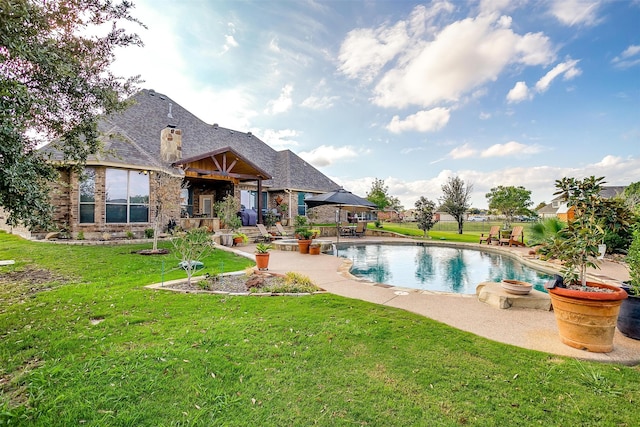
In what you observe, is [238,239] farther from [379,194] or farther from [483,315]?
[379,194]

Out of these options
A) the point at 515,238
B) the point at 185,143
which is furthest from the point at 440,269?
the point at 185,143

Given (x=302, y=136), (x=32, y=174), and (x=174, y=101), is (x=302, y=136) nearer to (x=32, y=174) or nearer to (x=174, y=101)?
(x=174, y=101)

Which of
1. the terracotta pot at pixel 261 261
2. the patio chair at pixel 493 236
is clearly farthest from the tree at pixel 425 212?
the terracotta pot at pixel 261 261

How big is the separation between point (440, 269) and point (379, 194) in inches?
1278

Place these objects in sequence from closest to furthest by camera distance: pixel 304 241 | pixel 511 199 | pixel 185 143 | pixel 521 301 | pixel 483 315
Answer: pixel 483 315 → pixel 521 301 → pixel 304 241 → pixel 185 143 → pixel 511 199

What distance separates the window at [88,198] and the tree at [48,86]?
793 cm

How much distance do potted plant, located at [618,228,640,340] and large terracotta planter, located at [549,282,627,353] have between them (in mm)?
425

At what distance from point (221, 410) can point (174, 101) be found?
24.9 m

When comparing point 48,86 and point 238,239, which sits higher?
point 48,86

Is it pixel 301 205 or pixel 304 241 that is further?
pixel 301 205

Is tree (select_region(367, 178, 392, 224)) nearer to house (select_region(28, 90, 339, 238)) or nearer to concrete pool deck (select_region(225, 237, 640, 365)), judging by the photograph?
house (select_region(28, 90, 339, 238))

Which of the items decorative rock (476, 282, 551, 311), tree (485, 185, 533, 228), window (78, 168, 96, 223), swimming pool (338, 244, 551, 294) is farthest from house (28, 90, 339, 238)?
tree (485, 185, 533, 228)

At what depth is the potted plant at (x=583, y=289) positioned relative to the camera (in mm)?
3637

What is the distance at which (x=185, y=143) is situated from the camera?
19.9 m
